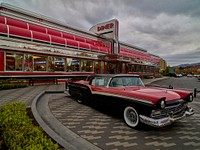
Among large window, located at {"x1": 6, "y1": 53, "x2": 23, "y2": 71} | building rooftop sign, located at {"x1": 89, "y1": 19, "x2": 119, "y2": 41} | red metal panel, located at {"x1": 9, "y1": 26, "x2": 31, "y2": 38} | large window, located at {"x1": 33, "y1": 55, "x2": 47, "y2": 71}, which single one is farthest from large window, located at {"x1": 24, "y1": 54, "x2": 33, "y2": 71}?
building rooftop sign, located at {"x1": 89, "y1": 19, "x2": 119, "y2": 41}

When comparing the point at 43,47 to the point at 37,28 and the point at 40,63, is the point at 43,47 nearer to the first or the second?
the point at 40,63

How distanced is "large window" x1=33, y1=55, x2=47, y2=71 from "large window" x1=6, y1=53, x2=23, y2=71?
1.36 metres

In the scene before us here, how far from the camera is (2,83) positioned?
1052 centimetres

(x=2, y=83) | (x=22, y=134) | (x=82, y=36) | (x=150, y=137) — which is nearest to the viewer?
(x=22, y=134)

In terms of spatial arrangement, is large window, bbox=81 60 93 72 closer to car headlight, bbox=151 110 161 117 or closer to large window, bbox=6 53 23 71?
large window, bbox=6 53 23 71

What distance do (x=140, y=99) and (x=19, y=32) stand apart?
13.2 meters

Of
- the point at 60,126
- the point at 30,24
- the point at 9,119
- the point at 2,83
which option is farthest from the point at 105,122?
the point at 30,24

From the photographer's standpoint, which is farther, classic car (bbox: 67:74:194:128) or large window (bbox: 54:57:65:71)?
large window (bbox: 54:57:65:71)

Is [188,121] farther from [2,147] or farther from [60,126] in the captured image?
[2,147]

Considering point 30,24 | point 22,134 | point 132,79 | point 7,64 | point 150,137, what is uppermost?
point 30,24

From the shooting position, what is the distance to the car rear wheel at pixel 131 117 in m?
3.98

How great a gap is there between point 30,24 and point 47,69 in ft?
16.4

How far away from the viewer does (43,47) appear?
48.5 ft

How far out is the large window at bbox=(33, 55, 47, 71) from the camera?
14.5 metres
